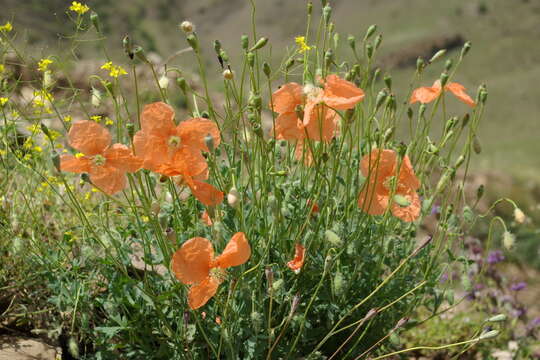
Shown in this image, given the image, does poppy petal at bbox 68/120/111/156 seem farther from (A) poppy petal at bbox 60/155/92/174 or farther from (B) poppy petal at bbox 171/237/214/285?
(B) poppy petal at bbox 171/237/214/285

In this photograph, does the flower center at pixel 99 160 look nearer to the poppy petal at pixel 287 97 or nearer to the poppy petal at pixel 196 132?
the poppy petal at pixel 196 132

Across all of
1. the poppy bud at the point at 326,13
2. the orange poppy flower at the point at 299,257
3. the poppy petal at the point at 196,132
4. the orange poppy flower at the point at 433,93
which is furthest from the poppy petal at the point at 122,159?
the orange poppy flower at the point at 433,93

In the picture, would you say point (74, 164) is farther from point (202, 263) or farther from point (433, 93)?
point (433, 93)

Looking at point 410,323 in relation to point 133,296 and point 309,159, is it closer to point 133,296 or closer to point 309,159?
point 309,159

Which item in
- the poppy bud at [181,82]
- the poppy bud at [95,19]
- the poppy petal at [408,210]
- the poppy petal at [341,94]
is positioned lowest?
the poppy petal at [408,210]

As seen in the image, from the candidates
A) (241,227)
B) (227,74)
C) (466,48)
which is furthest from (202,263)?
(466,48)

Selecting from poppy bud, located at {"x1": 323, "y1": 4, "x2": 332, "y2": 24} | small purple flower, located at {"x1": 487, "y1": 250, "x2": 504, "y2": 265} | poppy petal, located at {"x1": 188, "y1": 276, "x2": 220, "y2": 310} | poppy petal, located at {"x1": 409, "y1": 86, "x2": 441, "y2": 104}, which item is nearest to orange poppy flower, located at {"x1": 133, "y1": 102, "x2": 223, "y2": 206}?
poppy petal, located at {"x1": 188, "y1": 276, "x2": 220, "y2": 310}

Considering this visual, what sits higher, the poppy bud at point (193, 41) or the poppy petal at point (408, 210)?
the poppy bud at point (193, 41)
